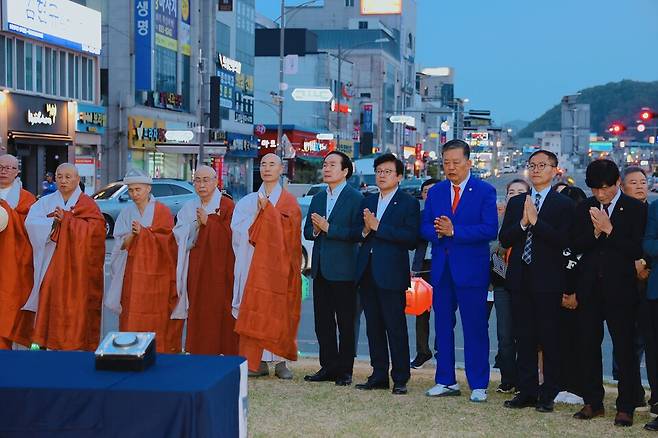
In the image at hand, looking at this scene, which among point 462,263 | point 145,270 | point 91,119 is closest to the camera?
point 462,263

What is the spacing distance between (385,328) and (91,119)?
31035 millimetres

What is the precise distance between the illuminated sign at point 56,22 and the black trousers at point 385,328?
25610mm

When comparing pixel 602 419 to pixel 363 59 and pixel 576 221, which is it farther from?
pixel 363 59

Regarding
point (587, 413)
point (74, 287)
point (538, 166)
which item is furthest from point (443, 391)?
point (74, 287)

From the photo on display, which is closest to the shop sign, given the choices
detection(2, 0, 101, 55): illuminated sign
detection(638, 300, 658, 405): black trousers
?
detection(2, 0, 101, 55): illuminated sign

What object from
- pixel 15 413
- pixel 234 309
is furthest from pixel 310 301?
pixel 15 413

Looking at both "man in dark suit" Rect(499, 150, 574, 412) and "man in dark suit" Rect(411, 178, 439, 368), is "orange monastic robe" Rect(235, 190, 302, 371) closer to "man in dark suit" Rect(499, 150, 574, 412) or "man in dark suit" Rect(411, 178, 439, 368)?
"man in dark suit" Rect(411, 178, 439, 368)

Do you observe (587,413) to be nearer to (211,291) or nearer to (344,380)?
(344,380)

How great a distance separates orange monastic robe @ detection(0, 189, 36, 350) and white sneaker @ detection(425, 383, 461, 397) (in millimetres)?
3392

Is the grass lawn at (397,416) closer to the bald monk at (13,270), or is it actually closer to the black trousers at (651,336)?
the black trousers at (651,336)

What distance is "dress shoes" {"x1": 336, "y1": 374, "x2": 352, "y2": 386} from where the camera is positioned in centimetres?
779

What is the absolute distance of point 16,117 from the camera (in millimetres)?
32125

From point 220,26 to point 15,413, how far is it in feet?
167

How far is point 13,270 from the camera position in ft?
26.8
